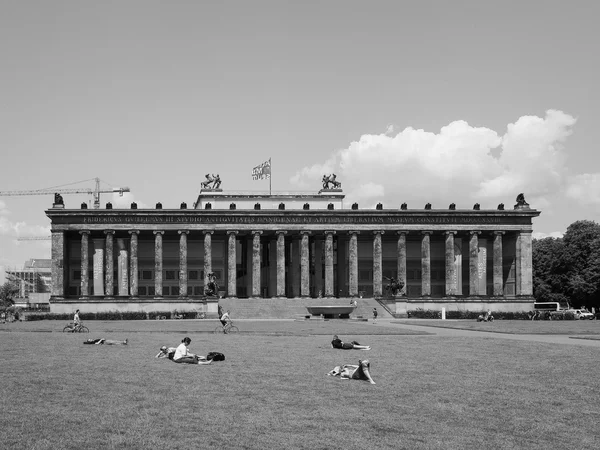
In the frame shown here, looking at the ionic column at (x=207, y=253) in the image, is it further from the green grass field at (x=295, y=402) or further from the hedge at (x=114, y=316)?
the green grass field at (x=295, y=402)

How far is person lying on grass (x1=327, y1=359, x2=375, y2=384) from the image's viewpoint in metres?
23.7

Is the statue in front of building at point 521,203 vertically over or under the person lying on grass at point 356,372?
over

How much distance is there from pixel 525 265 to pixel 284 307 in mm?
38208

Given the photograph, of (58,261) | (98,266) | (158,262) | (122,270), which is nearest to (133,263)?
(122,270)

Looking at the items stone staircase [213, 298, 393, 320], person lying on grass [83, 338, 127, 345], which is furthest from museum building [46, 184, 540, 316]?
person lying on grass [83, 338, 127, 345]

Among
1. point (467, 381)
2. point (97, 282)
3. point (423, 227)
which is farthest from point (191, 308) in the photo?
point (467, 381)

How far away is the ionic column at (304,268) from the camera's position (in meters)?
107

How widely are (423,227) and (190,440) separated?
315 ft

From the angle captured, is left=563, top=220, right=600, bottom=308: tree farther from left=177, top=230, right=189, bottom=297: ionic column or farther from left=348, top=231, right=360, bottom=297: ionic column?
left=177, top=230, right=189, bottom=297: ionic column

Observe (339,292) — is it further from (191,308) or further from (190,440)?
(190,440)

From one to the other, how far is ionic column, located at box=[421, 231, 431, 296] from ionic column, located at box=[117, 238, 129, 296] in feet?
146

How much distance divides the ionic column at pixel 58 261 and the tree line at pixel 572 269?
78.9 m

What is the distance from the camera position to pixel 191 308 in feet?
302

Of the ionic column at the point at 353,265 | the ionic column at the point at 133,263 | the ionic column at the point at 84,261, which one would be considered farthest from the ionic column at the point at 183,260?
the ionic column at the point at 353,265
